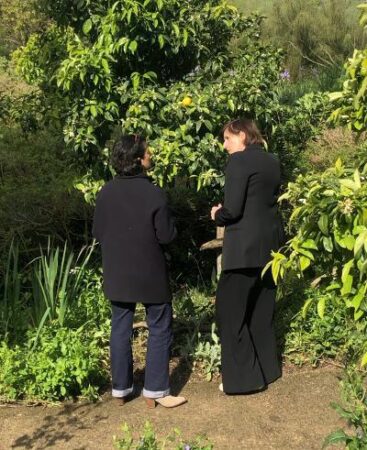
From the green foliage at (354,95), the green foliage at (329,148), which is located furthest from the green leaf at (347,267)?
the green foliage at (329,148)

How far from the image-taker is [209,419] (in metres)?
3.87

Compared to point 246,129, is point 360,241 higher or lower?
lower

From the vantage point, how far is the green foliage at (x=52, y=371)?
3990 millimetres

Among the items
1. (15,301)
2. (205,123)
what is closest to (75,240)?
(15,301)

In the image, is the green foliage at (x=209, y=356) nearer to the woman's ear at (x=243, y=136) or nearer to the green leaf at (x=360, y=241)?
the woman's ear at (x=243, y=136)

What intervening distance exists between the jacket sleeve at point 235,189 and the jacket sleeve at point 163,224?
369 mm

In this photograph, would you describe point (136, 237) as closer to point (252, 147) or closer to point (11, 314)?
point (252, 147)

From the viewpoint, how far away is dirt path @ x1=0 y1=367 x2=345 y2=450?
3611 mm

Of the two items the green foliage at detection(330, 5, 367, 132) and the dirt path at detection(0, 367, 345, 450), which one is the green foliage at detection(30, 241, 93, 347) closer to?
the dirt path at detection(0, 367, 345, 450)

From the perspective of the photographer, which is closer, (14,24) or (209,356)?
(209,356)

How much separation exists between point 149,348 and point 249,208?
3.54 ft

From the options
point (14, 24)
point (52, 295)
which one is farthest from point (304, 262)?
point (14, 24)

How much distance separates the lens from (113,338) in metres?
3.98

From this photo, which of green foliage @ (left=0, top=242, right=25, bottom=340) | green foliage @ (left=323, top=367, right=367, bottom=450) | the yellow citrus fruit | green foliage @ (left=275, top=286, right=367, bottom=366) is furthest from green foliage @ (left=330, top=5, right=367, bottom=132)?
green foliage @ (left=0, top=242, right=25, bottom=340)
